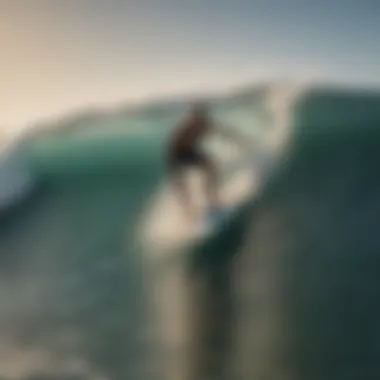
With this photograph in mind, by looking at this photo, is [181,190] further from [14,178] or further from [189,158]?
[14,178]

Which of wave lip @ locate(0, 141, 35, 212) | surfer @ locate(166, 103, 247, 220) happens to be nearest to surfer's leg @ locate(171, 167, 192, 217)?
surfer @ locate(166, 103, 247, 220)

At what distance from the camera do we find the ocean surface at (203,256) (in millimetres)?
1157

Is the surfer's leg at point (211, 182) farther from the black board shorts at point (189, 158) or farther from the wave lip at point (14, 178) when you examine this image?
the wave lip at point (14, 178)

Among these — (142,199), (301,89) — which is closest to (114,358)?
(142,199)

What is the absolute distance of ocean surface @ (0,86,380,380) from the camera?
1.16 metres

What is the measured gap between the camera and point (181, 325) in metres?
1.18

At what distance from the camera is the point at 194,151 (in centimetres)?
121

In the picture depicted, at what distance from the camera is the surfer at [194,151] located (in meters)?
Result: 1.20

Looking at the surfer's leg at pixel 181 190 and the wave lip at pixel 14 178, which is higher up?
the wave lip at pixel 14 178

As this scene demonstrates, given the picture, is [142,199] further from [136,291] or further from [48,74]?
[48,74]

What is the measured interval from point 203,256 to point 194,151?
0.16 meters

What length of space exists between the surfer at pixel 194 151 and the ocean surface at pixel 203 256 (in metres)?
0.02

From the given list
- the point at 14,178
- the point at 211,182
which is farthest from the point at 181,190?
the point at 14,178

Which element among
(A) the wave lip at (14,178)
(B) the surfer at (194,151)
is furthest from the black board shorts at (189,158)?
(A) the wave lip at (14,178)
